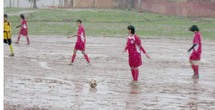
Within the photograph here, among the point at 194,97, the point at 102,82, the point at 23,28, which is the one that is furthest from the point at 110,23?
the point at 194,97

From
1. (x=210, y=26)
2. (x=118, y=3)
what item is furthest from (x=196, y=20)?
(x=118, y=3)

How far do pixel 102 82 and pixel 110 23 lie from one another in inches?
1173

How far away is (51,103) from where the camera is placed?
11.2 metres

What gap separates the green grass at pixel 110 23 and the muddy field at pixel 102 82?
40.5 ft

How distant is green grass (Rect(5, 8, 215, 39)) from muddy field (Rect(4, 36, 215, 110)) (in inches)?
486

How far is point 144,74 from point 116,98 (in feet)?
16.8

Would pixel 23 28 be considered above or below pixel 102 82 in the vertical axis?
below

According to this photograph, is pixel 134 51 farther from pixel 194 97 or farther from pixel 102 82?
pixel 194 97

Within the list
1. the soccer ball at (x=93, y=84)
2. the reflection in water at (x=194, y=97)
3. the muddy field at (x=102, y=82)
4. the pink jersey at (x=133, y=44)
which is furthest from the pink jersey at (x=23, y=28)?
the soccer ball at (x=93, y=84)

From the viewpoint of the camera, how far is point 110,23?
146 ft

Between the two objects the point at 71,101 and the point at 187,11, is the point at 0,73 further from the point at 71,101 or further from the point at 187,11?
the point at 187,11

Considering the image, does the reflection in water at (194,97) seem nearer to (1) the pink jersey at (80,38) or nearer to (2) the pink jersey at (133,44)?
(2) the pink jersey at (133,44)

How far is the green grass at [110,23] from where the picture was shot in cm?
3753

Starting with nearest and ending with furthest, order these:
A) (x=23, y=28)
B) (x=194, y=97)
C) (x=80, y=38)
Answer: (x=194, y=97)
(x=80, y=38)
(x=23, y=28)
